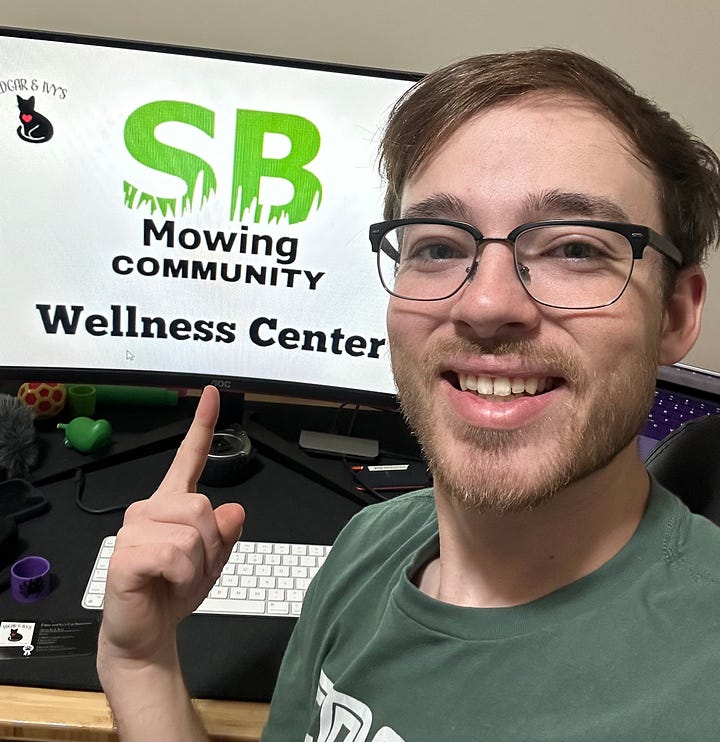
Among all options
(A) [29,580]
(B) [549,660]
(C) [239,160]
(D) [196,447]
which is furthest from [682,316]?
(A) [29,580]

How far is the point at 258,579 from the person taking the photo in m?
0.87

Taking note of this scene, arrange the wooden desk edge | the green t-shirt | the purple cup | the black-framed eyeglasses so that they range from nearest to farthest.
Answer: the green t-shirt, the black-framed eyeglasses, the wooden desk edge, the purple cup

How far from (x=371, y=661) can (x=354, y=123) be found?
2.41ft

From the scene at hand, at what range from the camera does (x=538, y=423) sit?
0.58 meters

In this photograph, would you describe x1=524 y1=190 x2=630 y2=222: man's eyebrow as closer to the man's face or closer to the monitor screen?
the man's face

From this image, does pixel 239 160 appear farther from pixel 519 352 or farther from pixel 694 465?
pixel 694 465

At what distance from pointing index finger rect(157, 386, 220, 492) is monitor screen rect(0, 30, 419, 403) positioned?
0.35m

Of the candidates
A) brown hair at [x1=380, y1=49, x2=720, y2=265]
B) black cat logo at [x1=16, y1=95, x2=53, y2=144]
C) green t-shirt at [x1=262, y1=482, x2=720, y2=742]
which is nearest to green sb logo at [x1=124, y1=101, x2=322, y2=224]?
Result: black cat logo at [x1=16, y1=95, x2=53, y2=144]

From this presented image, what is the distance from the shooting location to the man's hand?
66 centimetres

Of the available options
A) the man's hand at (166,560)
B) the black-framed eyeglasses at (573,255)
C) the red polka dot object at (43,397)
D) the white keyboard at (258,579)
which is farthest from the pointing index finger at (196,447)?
the red polka dot object at (43,397)

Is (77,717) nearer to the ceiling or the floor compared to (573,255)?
nearer to the floor

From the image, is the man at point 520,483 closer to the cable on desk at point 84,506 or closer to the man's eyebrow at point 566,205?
the man's eyebrow at point 566,205

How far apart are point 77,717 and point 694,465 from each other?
690mm

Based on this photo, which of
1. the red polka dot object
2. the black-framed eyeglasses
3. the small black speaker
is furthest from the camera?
the red polka dot object
